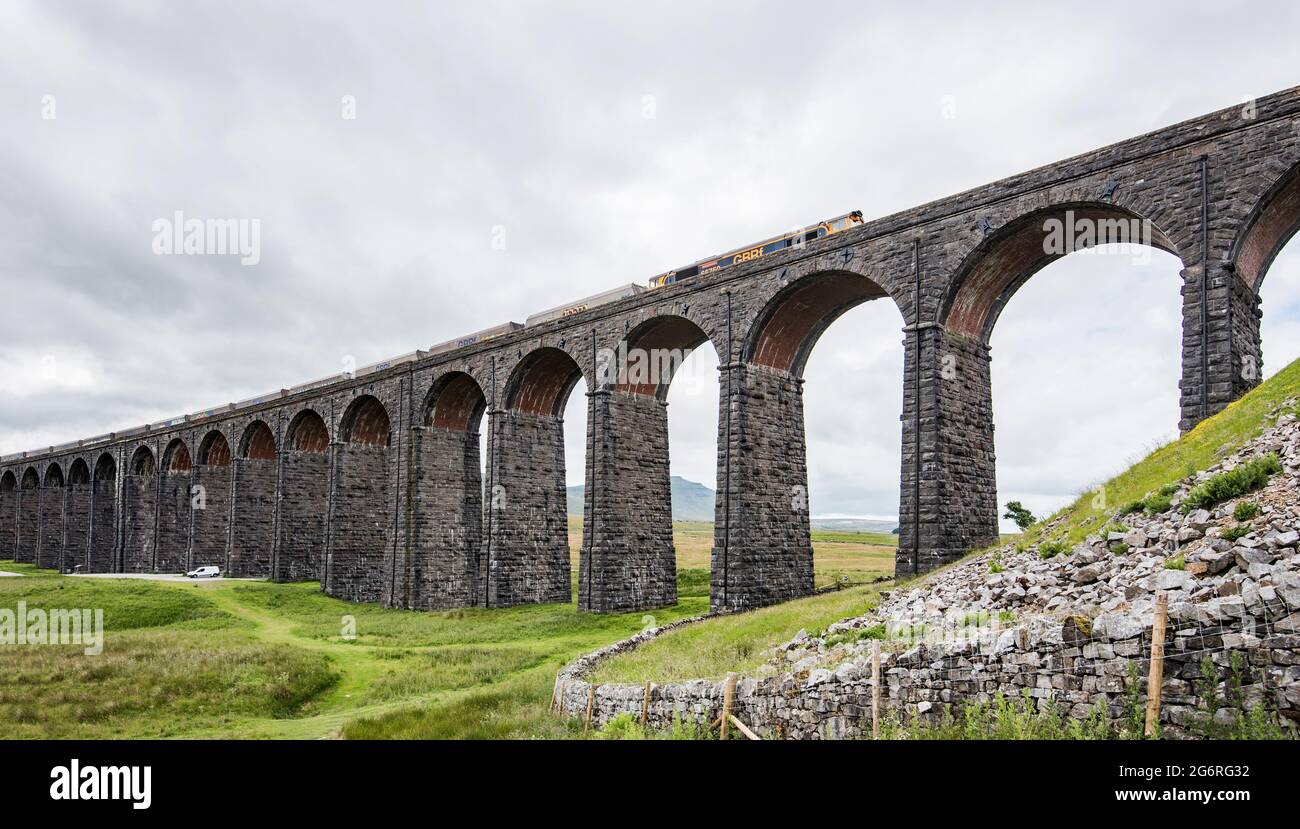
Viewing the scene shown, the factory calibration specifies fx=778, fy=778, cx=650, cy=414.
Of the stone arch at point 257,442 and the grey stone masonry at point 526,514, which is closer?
the grey stone masonry at point 526,514

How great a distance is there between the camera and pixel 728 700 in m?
9.80

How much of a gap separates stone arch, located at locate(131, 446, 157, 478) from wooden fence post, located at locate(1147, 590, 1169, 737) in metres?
66.5

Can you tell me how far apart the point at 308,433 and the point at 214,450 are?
44.5ft

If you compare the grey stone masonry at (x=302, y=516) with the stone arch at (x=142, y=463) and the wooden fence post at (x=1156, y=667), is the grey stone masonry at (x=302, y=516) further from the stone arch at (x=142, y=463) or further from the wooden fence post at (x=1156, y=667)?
the wooden fence post at (x=1156, y=667)

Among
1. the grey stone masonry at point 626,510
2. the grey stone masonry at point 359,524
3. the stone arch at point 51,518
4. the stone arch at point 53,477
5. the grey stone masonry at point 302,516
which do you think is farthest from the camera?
the stone arch at point 53,477

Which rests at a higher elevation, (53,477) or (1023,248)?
(1023,248)

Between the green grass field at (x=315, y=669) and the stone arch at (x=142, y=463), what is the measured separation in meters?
30.9

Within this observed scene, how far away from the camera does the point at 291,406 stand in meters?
44.0

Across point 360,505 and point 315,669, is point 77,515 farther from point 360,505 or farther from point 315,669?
point 315,669

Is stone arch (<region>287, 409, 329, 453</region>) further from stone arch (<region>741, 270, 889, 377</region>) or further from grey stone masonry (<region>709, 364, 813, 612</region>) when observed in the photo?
stone arch (<region>741, 270, 889, 377</region>)

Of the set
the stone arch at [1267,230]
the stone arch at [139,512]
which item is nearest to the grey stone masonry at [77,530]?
the stone arch at [139,512]

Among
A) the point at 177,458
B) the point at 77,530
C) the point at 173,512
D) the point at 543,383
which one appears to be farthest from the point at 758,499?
the point at 77,530

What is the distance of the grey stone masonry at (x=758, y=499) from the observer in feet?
75.0

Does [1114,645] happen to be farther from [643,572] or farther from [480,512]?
[480,512]
